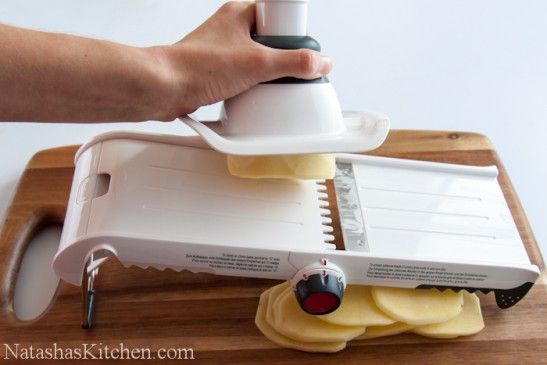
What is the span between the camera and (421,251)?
64cm

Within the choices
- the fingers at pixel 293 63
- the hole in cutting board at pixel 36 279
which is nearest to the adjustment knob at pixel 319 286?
the fingers at pixel 293 63

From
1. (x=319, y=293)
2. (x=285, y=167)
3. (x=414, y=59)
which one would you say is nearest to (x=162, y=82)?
(x=285, y=167)

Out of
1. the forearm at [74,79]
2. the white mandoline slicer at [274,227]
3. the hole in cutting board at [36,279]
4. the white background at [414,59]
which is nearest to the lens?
the forearm at [74,79]

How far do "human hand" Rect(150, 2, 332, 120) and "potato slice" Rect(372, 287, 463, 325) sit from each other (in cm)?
28

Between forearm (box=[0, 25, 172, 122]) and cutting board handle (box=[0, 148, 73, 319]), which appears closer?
forearm (box=[0, 25, 172, 122])

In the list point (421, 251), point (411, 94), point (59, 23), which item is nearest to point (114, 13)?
point (59, 23)

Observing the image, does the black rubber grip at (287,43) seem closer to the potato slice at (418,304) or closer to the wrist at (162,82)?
the wrist at (162,82)

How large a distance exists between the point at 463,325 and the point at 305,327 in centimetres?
20

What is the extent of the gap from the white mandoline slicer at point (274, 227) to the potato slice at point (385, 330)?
0.06 meters

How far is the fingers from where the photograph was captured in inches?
22.3

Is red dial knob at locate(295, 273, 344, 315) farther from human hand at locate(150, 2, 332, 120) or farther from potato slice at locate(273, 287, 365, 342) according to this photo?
human hand at locate(150, 2, 332, 120)

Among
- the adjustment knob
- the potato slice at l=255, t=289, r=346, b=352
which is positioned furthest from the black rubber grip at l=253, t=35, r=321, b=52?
the potato slice at l=255, t=289, r=346, b=352

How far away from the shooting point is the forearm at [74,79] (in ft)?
1.60

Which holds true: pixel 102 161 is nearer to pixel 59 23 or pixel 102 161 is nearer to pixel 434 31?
pixel 59 23
